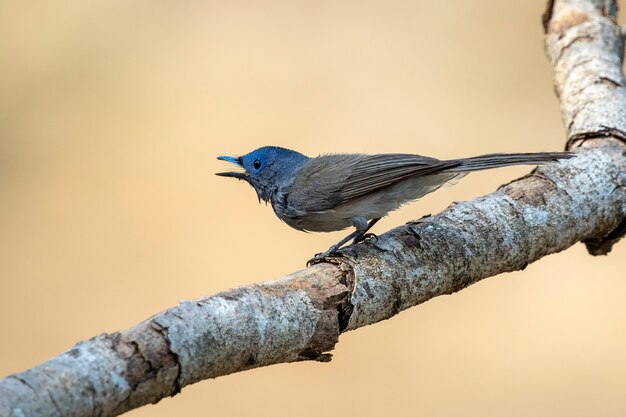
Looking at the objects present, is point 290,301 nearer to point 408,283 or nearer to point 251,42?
point 408,283

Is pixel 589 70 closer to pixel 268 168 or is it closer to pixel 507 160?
pixel 507 160

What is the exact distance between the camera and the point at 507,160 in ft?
12.8

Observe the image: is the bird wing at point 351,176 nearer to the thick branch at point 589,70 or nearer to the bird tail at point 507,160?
the bird tail at point 507,160

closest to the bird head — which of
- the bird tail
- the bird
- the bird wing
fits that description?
Answer: the bird

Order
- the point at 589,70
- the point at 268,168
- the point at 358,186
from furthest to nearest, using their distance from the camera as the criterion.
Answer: the point at 589,70, the point at 268,168, the point at 358,186

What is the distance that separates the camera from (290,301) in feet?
10.5

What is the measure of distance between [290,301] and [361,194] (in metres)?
1.26

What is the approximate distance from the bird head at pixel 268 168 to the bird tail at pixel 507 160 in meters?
1.15

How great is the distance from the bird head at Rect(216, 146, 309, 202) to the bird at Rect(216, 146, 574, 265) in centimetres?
8

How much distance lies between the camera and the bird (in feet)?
13.8

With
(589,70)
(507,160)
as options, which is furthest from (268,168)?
(589,70)

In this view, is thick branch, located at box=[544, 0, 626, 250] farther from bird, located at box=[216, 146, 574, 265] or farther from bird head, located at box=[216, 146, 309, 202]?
bird head, located at box=[216, 146, 309, 202]

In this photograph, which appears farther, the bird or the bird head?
the bird head

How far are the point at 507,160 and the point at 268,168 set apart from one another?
5.36 feet
